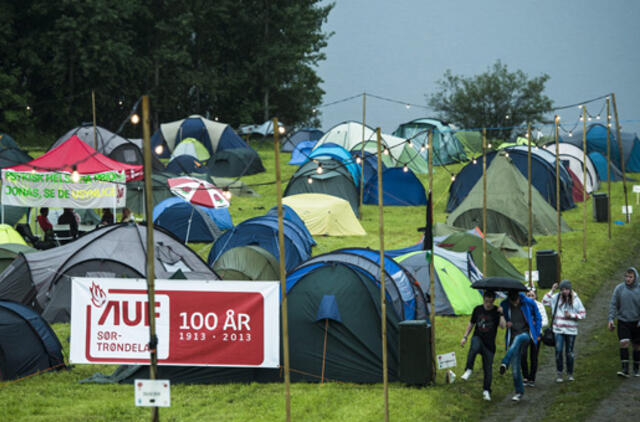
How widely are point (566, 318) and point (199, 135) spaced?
3354cm

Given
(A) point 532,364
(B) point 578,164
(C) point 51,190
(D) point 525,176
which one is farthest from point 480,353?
(B) point 578,164

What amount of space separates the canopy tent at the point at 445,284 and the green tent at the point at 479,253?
7.40ft

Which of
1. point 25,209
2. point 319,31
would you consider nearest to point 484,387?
point 25,209

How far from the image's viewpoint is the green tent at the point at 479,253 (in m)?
20.9

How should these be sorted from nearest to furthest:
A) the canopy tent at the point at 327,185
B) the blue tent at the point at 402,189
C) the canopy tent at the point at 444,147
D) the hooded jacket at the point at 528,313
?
the hooded jacket at the point at 528,313 → the canopy tent at the point at 327,185 → the blue tent at the point at 402,189 → the canopy tent at the point at 444,147

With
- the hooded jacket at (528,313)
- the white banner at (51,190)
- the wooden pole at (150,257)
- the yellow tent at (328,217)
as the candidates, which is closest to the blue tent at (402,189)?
the yellow tent at (328,217)

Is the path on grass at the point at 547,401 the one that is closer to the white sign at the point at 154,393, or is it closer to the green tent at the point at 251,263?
the white sign at the point at 154,393

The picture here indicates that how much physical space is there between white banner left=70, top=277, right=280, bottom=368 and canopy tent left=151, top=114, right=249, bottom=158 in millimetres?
31766

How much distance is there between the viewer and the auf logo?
12.2m

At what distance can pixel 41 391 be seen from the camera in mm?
12484

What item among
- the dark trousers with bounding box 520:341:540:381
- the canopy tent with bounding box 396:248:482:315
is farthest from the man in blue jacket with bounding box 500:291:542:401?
the canopy tent with bounding box 396:248:482:315

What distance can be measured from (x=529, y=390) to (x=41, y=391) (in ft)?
24.0

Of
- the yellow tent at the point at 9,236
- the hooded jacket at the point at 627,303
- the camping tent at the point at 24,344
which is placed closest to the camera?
the hooded jacket at the point at 627,303

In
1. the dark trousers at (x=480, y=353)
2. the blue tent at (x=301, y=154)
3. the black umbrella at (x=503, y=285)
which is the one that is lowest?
the dark trousers at (x=480, y=353)
